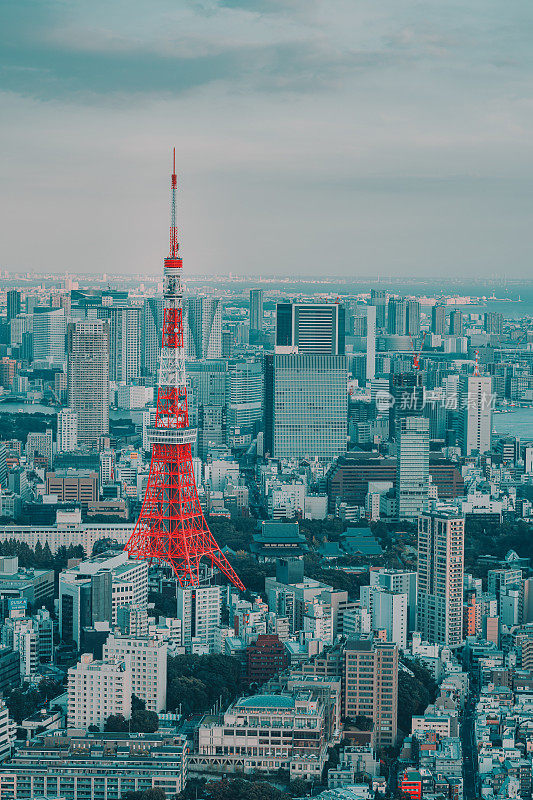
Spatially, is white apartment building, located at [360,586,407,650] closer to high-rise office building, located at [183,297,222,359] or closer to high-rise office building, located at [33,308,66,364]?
high-rise office building, located at [183,297,222,359]

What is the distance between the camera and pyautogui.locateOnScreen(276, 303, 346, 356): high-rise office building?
1123 inches

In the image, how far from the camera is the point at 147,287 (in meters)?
31.1

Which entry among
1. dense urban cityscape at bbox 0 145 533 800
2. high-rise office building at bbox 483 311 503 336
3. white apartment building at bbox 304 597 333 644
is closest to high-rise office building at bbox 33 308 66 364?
dense urban cityscape at bbox 0 145 533 800

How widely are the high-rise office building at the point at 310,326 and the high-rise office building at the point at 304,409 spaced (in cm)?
262

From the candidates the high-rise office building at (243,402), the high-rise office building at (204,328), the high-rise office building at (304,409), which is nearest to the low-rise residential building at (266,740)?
the high-rise office building at (304,409)

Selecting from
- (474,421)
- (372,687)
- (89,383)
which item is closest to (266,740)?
(372,687)

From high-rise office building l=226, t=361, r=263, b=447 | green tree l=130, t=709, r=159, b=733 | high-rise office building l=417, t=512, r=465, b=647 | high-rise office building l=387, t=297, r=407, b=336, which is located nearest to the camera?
green tree l=130, t=709, r=159, b=733

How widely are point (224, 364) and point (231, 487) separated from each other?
1026cm

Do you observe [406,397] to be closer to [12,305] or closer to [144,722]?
[144,722]

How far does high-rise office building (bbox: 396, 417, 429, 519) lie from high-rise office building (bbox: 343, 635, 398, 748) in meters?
8.44

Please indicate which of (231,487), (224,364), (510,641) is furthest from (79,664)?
(224,364)

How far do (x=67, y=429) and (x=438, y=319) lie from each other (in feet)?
65.5

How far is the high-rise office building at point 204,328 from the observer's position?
114 ft

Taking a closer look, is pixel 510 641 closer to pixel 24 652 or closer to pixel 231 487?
pixel 24 652
